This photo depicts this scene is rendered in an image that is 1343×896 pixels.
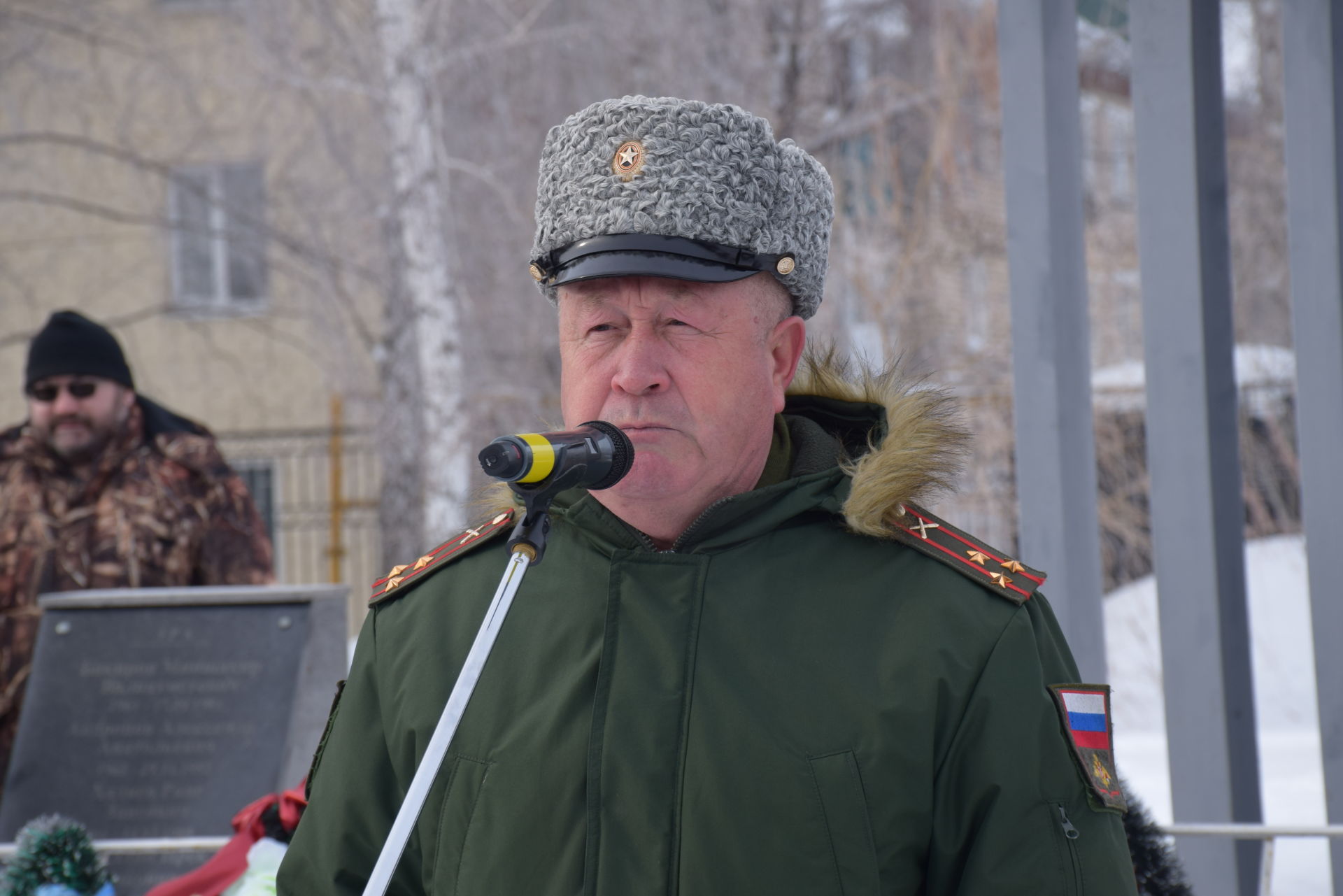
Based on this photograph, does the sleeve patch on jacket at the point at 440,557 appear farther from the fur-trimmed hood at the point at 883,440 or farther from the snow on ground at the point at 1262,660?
the snow on ground at the point at 1262,660

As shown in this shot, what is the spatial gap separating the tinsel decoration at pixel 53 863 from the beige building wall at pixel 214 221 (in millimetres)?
8173

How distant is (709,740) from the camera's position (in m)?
1.60

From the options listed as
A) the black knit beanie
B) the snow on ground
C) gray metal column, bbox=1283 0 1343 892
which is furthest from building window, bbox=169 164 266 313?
gray metal column, bbox=1283 0 1343 892

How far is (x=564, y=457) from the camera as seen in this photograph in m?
1.36

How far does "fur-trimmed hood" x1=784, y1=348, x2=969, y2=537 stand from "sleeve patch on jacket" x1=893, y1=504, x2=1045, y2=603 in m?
0.03

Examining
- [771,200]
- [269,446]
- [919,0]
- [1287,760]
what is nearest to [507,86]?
[919,0]

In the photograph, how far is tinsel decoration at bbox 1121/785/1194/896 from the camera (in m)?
2.04

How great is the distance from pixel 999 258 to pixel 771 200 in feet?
32.3

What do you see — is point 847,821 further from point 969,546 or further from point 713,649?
point 969,546

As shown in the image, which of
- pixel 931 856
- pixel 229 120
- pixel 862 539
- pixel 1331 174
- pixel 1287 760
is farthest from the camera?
pixel 229 120

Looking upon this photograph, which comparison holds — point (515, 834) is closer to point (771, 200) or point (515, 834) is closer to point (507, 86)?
point (771, 200)

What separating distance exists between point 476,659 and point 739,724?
0.40 m

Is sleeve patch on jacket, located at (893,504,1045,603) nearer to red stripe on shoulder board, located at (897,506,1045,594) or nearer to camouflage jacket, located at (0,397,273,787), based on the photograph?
red stripe on shoulder board, located at (897,506,1045,594)

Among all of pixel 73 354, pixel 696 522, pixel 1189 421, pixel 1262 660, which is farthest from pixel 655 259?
pixel 1262 660
